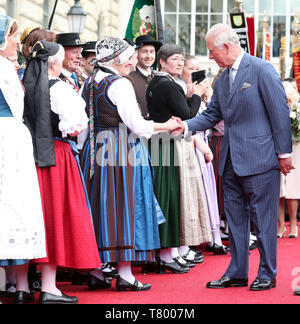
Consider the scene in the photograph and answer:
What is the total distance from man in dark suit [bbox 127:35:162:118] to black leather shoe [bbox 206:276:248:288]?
1727mm

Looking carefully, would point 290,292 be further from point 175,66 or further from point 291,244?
point 291,244

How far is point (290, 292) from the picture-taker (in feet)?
19.2

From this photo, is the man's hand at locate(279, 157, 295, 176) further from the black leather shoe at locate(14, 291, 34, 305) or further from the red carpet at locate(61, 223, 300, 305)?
the black leather shoe at locate(14, 291, 34, 305)

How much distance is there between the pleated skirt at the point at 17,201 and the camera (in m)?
4.95

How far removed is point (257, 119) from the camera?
599 centimetres

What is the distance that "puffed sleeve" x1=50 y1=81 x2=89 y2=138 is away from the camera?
529 cm

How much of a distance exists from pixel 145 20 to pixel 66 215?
389 centimetres

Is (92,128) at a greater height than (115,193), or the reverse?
(92,128)

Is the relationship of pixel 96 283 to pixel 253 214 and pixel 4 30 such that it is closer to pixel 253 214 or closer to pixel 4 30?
pixel 253 214

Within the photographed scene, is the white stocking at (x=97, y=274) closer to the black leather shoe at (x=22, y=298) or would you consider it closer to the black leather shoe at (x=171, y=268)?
the black leather shoe at (x=22, y=298)

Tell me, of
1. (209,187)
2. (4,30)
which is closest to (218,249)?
(209,187)

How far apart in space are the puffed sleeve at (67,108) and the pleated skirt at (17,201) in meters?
0.33

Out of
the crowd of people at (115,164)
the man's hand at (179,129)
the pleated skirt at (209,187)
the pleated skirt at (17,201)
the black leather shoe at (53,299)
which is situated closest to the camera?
the pleated skirt at (17,201)

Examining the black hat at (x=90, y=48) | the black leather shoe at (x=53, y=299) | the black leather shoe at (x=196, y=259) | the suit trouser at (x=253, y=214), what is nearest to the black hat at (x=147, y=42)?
the black hat at (x=90, y=48)
